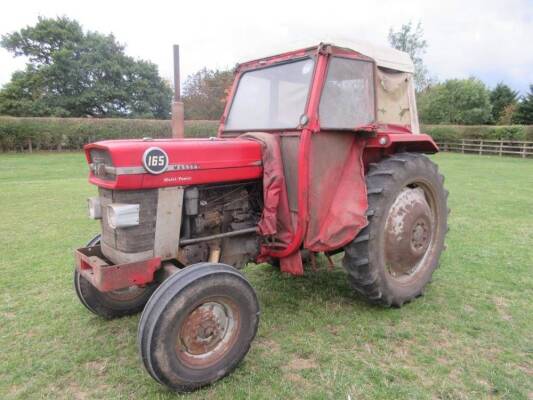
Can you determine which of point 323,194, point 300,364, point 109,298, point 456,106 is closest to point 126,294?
point 109,298

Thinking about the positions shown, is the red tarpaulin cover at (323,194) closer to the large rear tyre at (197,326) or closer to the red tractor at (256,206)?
the red tractor at (256,206)

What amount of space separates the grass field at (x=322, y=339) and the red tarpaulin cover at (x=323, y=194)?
25.8 inches

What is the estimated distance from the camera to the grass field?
2.58 metres

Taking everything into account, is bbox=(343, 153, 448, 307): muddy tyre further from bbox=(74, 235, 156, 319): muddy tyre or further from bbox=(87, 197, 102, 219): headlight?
bbox=(87, 197, 102, 219): headlight

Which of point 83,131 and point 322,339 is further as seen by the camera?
point 83,131

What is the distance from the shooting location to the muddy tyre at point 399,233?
330 centimetres

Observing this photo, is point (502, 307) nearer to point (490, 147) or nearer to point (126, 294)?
point (126, 294)

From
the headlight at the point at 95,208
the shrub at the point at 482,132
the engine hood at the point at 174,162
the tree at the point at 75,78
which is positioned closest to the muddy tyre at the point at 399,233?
the engine hood at the point at 174,162

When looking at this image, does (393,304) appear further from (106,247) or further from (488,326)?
(106,247)

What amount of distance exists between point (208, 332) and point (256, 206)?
1.17 metres

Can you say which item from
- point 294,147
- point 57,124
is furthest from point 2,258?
point 57,124

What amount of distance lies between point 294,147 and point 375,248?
3.52 ft

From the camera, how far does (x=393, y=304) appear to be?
142 inches

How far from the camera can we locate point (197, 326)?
2.59 metres
